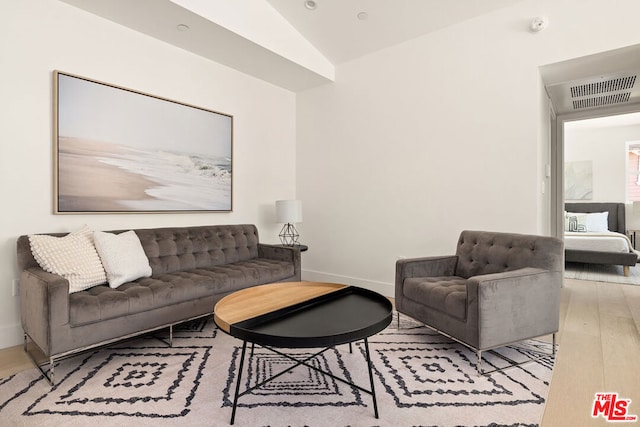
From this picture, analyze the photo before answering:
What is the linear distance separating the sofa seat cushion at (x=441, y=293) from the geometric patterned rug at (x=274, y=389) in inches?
13.5

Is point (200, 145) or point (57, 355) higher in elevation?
point (200, 145)

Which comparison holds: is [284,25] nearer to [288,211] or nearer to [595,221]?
[288,211]

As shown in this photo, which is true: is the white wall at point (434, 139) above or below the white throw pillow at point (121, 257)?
above

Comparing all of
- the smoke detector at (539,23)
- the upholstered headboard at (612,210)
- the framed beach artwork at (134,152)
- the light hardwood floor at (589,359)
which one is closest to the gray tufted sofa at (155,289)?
the framed beach artwork at (134,152)

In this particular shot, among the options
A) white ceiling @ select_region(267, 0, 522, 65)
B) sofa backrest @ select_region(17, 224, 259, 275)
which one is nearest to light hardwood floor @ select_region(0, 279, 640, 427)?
sofa backrest @ select_region(17, 224, 259, 275)

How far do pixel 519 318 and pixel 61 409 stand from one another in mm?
2676

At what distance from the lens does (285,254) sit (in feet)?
11.8

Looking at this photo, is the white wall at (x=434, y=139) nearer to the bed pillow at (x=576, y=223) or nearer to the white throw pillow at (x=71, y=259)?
the white throw pillow at (x=71, y=259)

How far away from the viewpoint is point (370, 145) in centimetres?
412

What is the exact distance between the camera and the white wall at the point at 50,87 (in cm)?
254

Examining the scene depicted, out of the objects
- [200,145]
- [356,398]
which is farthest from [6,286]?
[356,398]

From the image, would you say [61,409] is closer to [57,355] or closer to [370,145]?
[57,355]
